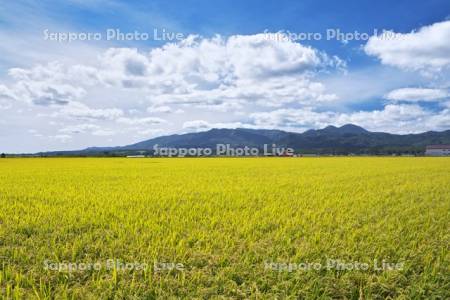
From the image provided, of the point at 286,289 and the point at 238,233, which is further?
the point at 238,233

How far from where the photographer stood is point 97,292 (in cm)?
405

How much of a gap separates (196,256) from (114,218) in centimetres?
345

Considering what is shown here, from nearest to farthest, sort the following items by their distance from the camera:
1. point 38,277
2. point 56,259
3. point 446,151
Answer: point 38,277
point 56,259
point 446,151

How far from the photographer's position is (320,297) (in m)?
4.04

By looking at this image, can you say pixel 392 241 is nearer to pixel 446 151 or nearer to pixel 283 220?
pixel 283 220

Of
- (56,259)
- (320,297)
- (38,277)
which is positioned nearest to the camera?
(320,297)

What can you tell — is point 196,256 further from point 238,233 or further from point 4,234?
point 4,234

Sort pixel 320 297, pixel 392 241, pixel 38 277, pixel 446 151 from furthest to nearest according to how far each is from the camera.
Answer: pixel 446 151 → pixel 392 241 → pixel 38 277 → pixel 320 297

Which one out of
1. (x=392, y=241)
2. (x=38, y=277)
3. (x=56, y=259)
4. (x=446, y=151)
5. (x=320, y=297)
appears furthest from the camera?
(x=446, y=151)

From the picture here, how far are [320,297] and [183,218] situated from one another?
A: 4.35 m

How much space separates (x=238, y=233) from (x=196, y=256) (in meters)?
1.54

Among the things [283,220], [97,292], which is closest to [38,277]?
[97,292]

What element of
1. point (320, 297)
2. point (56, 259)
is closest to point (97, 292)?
point (56, 259)

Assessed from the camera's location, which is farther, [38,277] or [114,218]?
[114,218]
